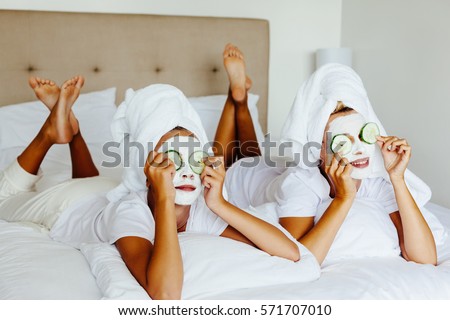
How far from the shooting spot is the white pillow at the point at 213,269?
129 centimetres

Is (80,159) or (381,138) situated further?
(80,159)

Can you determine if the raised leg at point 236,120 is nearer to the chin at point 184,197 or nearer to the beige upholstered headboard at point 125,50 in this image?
the beige upholstered headboard at point 125,50

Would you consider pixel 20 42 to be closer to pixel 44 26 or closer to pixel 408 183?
pixel 44 26

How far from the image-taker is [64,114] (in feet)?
7.13

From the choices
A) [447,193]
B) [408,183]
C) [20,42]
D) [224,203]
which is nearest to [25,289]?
[224,203]

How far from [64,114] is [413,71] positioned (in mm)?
1697

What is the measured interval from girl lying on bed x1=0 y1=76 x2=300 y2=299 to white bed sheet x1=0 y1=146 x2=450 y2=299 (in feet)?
0.34

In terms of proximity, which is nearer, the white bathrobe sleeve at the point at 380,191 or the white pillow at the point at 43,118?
the white bathrobe sleeve at the point at 380,191

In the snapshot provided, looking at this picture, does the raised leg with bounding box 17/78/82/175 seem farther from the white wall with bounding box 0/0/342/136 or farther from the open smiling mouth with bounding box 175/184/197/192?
the white wall with bounding box 0/0/342/136

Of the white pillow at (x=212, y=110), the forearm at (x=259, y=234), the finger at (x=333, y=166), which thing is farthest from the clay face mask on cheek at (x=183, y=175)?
the white pillow at (x=212, y=110)

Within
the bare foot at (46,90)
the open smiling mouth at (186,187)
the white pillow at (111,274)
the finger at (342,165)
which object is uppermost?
the bare foot at (46,90)

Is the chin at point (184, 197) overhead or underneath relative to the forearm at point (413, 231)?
overhead

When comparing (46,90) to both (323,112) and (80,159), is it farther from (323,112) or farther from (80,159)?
(323,112)

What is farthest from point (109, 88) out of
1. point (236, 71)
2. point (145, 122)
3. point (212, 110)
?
point (145, 122)
